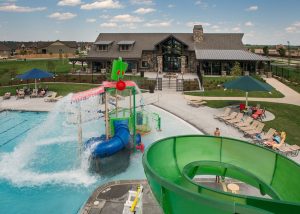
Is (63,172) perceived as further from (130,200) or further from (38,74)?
(38,74)

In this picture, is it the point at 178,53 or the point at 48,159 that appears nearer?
the point at 48,159

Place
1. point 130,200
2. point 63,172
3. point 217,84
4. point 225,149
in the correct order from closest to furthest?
point 225,149
point 130,200
point 63,172
point 217,84

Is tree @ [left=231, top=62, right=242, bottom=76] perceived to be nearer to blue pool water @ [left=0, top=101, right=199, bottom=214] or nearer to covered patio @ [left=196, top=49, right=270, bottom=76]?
covered patio @ [left=196, top=49, right=270, bottom=76]

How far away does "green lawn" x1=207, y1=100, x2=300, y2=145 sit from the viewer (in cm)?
1873

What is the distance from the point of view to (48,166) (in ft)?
50.5

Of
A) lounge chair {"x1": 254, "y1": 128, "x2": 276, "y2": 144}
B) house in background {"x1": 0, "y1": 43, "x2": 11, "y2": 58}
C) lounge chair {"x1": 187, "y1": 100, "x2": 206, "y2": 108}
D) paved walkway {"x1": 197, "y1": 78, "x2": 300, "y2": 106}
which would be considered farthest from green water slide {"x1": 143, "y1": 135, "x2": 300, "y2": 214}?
house in background {"x1": 0, "y1": 43, "x2": 11, "y2": 58}

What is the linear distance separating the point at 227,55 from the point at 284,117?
2374 centimetres

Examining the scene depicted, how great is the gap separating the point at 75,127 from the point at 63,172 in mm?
7964

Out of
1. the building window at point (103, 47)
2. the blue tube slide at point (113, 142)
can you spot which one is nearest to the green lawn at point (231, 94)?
the blue tube slide at point (113, 142)

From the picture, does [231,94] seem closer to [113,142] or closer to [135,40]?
[113,142]

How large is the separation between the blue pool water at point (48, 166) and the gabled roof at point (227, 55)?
22993 millimetres

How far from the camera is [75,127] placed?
73.2ft

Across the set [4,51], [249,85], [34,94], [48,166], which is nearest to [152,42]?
[34,94]

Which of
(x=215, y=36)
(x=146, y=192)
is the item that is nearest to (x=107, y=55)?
(x=215, y=36)
